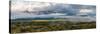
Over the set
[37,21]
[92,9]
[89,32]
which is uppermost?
[92,9]

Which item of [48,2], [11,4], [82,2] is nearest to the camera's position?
[11,4]

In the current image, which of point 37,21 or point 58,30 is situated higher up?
point 37,21

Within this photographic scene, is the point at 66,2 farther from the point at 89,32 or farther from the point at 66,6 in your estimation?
the point at 89,32

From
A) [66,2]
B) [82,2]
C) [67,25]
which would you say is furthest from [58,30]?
[82,2]

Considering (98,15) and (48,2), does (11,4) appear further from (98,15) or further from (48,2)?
(98,15)

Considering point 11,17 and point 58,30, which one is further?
point 58,30

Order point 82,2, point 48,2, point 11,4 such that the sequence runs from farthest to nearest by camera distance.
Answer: point 82,2 < point 48,2 < point 11,4
